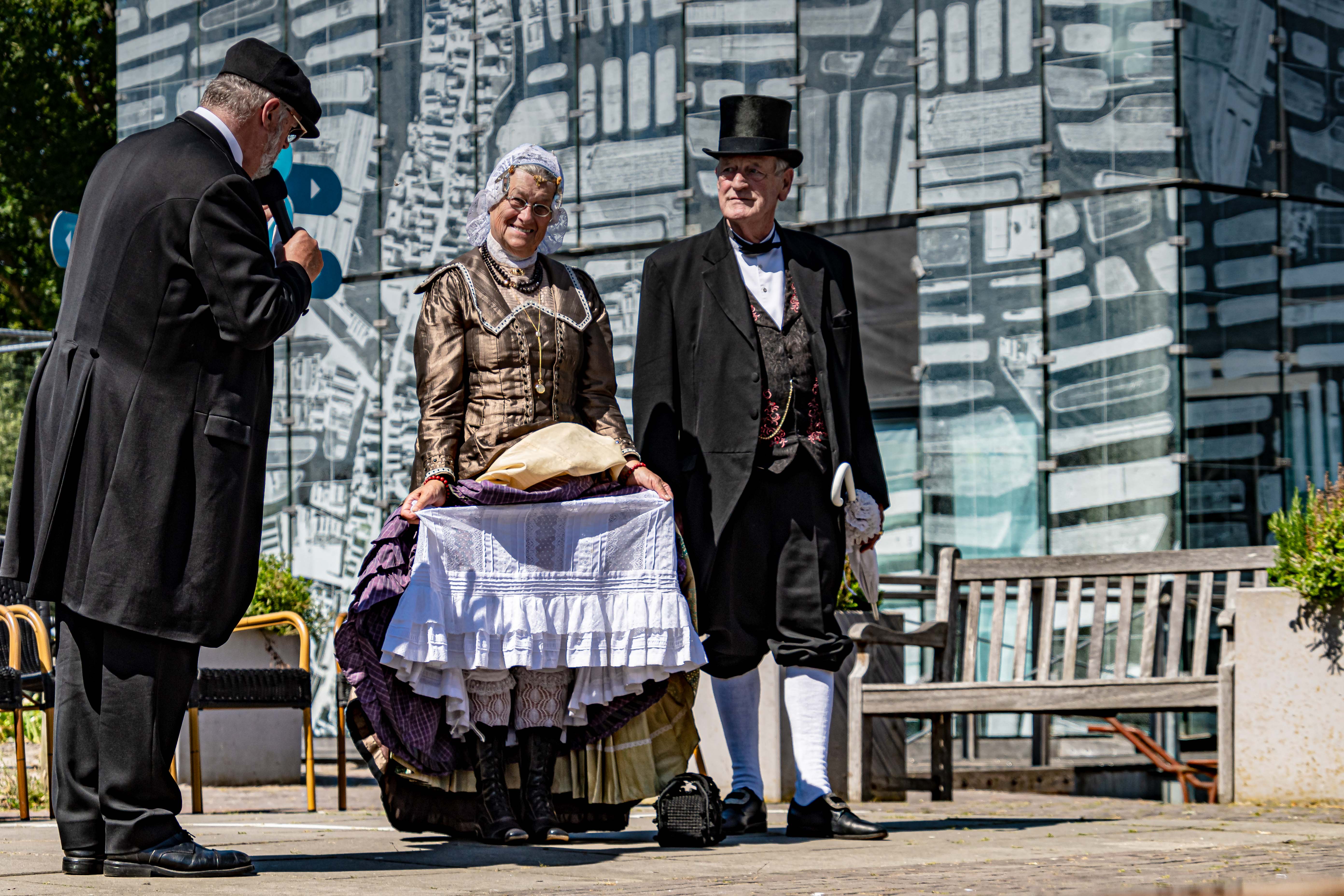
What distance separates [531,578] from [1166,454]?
711 cm

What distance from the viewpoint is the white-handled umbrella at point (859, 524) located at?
5.58 metres

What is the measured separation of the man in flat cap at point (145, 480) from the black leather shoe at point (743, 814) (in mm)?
1842

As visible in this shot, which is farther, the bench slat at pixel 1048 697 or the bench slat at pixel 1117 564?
the bench slat at pixel 1117 564

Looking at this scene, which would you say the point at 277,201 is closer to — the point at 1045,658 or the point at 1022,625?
the point at 1022,625

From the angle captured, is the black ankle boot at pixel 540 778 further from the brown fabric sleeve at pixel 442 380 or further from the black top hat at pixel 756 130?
the black top hat at pixel 756 130

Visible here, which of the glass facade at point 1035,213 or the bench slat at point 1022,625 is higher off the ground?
the glass facade at point 1035,213

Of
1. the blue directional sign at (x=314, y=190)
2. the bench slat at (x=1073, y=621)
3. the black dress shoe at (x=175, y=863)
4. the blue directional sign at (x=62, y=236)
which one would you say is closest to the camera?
the black dress shoe at (x=175, y=863)

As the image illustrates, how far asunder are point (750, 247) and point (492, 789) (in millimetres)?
1844

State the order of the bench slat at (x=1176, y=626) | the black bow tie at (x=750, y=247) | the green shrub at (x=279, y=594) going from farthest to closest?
1. the green shrub at (x=279, y=594)
2. the bench slat at (x=1176, y=626)
3. the black bow tie at (x=750, y=247)

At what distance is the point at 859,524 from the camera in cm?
573

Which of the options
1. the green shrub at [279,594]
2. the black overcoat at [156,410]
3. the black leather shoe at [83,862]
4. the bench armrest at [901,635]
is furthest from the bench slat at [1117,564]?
the black leather shoe at [83,862]

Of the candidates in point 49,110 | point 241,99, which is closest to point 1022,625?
point 241,99

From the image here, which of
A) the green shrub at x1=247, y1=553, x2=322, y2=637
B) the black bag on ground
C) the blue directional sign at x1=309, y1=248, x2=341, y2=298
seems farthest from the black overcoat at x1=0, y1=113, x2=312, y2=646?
the green shrub at x1=247, y1=553, x2=322, y2=637

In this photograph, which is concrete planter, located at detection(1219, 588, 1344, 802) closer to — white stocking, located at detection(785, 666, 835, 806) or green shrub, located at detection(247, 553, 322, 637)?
white stocking, located at detection(785, 666, 835, 806)
